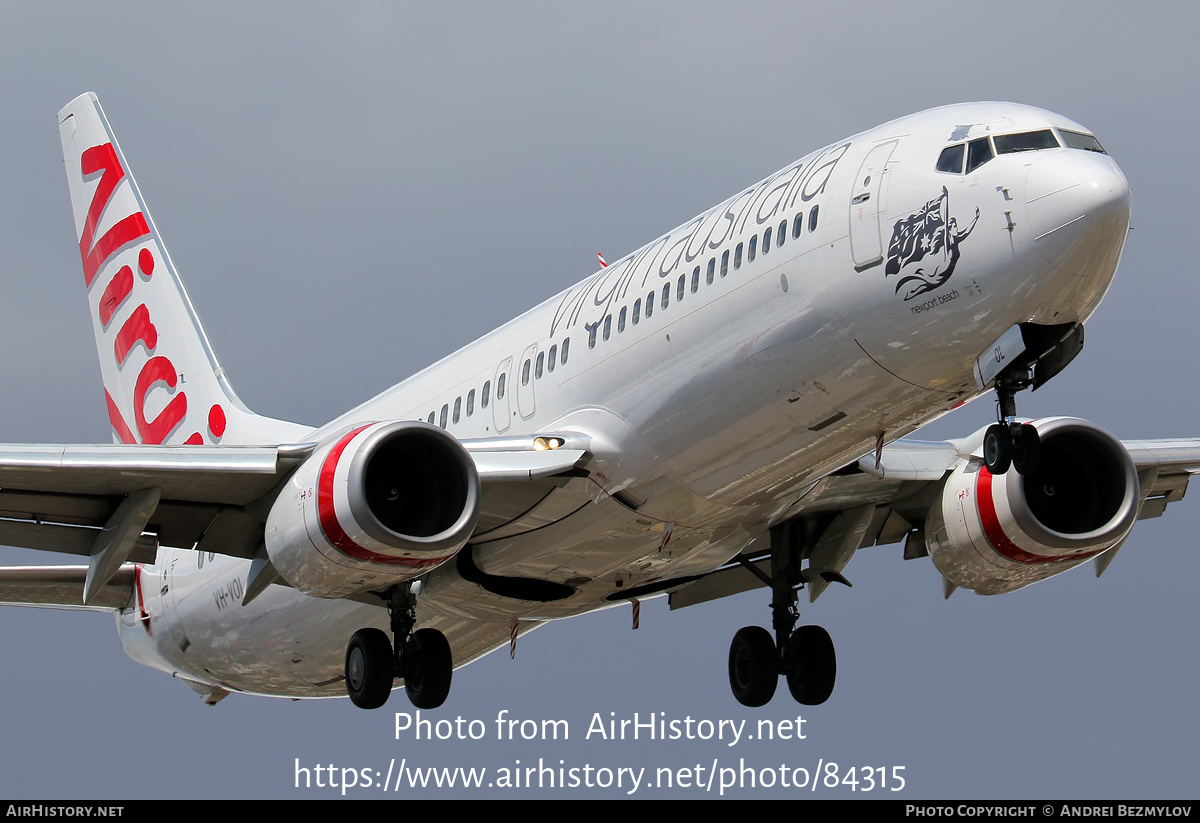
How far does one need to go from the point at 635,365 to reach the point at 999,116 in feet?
16.4

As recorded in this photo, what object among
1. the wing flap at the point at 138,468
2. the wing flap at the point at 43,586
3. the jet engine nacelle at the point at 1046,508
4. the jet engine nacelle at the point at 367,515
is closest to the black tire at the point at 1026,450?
the jet engine nacelle at the point at 1046,508

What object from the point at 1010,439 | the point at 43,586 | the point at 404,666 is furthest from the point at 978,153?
the point at 43,586

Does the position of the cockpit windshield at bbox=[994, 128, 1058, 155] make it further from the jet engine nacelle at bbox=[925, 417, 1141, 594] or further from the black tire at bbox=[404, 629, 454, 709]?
the black tire at bbox=[404, 629, 454, 709]

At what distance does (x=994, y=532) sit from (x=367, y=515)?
8.96 m

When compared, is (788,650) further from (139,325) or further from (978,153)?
(139,325)

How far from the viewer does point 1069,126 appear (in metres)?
17.7

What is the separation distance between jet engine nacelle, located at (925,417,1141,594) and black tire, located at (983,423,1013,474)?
5.18 m

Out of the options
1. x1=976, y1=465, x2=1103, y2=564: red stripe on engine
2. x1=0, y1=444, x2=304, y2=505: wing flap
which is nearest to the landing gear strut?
x1=976, y1=465, x2=1103, y2=564: red stripe on engine

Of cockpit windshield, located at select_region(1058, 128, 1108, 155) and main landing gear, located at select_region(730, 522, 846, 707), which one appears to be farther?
main landing gear, located at select_region(730, 522, 846, 707)

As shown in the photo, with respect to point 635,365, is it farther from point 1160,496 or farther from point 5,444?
point 1160,496

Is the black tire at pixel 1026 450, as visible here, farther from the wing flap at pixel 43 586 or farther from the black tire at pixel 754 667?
the wing flap at pixel 43 586

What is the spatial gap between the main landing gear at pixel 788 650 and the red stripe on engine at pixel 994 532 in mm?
2162

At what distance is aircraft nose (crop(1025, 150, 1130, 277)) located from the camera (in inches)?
653

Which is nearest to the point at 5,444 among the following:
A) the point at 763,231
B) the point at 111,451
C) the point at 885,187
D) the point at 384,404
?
the point at 111,451
